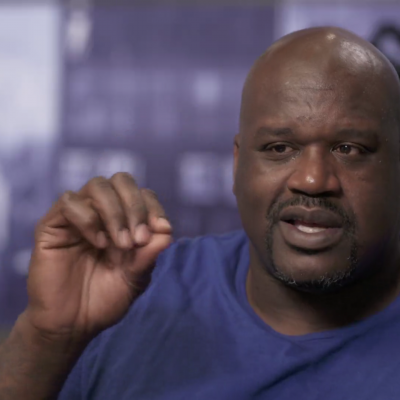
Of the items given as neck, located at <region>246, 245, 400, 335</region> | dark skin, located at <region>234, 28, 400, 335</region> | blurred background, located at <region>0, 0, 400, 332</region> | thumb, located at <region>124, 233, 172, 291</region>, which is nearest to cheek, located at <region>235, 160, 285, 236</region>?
dark skin, located at <region>234, 28, 400, 335</region>

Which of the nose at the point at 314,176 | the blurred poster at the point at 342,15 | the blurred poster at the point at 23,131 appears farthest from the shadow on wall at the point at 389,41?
the blurred poster at the point at 23,131

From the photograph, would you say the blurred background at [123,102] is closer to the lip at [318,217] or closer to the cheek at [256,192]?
the cheek at [256,192]

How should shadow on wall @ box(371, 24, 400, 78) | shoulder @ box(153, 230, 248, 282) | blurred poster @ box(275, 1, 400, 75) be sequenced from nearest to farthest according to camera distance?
shoulder @ box(153, 230, 248, 282) → shadow on wall @ box(371, 24, 400, 78) → blurred poster @ box(275, 1, 400, 75)

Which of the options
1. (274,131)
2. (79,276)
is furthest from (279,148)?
(79,276)

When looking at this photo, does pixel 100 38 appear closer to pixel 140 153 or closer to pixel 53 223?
pixel 140 153

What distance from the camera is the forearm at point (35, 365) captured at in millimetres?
914

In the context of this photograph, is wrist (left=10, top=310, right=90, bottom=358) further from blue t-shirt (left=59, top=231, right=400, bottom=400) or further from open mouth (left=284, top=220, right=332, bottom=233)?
open mouth (left=284, top=220, right=332, bottom=233)

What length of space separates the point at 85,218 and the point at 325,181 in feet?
1.16

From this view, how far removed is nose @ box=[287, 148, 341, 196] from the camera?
35.8 inches

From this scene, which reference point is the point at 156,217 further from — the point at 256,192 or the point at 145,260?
the point at 256,192

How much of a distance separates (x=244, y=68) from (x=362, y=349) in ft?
4.60

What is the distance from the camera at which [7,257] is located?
2.18 m

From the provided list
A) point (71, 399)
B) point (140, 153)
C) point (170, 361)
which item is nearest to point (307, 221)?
point (170, 361)

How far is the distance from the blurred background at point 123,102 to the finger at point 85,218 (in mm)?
1319
